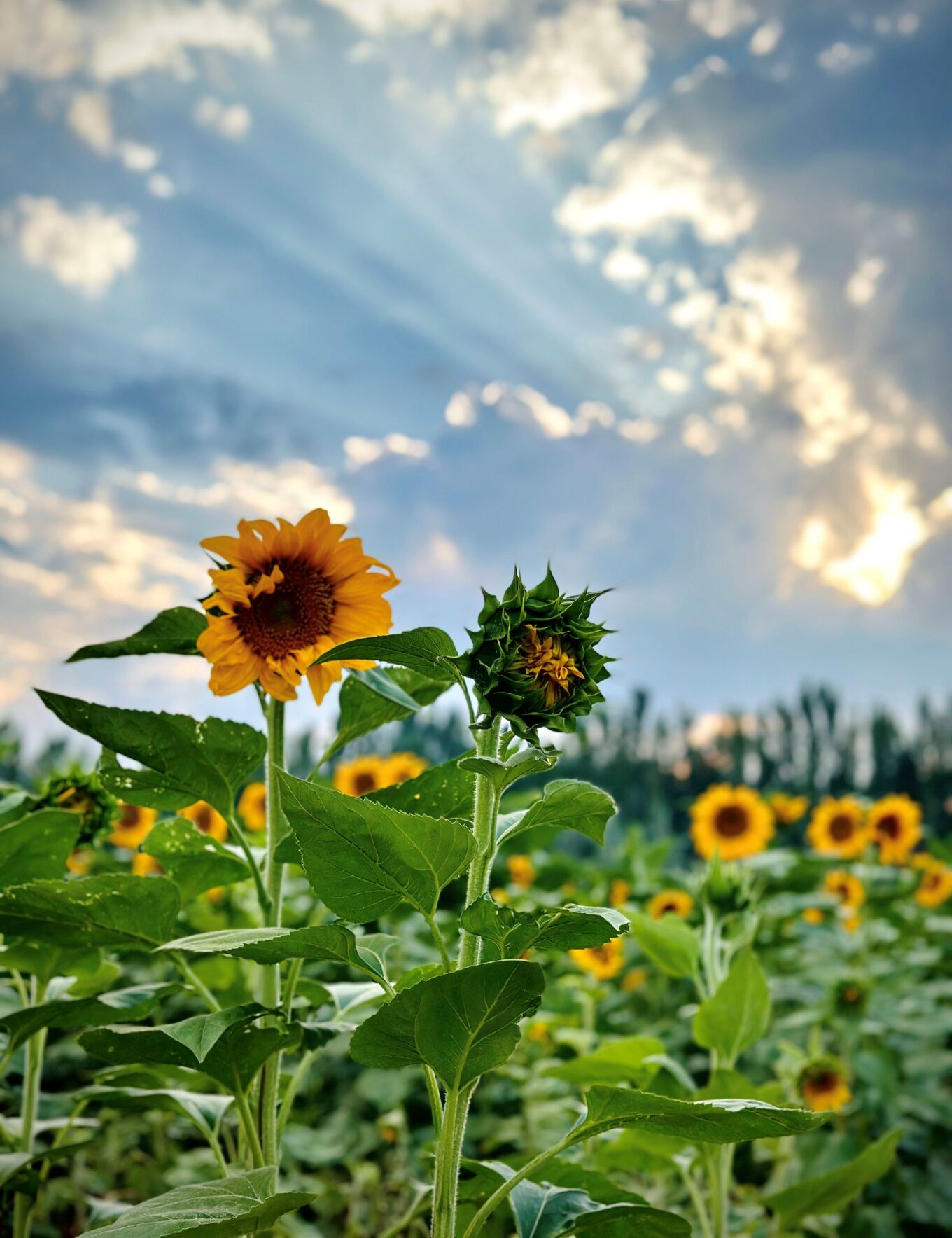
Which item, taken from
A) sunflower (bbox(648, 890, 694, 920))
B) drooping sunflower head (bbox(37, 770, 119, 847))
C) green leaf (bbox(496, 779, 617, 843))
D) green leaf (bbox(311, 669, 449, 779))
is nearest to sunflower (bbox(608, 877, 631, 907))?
sunflower (bbox(648, 890, 694, 920))

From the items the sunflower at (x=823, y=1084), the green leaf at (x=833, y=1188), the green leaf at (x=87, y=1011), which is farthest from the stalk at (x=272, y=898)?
the sunflower at (x=823, y=1084)

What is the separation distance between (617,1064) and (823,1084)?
1220 mm

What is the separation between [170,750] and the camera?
3.01 feet

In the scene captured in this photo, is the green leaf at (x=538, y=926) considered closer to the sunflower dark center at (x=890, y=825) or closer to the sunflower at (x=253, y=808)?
the sunflower at (x=253, y=808)

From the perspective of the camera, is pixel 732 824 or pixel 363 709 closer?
pixel 363 709

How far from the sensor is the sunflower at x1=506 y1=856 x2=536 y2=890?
382cm

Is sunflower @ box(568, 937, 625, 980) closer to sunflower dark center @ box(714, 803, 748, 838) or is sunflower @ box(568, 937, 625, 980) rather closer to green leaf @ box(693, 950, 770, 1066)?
sunflower dark center @ box(714, 803, 748, 838)

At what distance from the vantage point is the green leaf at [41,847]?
103cm

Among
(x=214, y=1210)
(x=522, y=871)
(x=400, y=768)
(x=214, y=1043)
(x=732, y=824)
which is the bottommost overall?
(x=214, y=1210)

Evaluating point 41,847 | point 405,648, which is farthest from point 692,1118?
point 41,847

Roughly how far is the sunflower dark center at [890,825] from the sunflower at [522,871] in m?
1.30

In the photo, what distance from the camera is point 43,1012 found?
3.01 ft

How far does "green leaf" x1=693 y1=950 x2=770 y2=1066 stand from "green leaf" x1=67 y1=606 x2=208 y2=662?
2.53 ft

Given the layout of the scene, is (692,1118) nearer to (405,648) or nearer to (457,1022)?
(457,1022)
